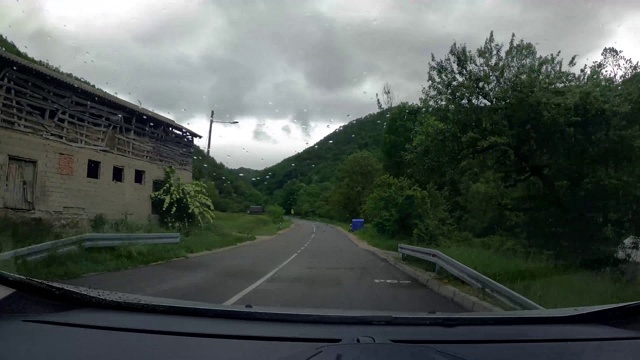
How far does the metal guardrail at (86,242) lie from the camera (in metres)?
8.48

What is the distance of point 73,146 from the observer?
9031 millimetres

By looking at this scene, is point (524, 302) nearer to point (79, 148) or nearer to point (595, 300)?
point (595, 300)

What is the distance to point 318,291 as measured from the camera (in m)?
9.65

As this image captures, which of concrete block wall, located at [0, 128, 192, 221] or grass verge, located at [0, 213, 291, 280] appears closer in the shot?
concrete block wall, located at [0, 128, 192, 221]

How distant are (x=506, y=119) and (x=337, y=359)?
36.3 ft

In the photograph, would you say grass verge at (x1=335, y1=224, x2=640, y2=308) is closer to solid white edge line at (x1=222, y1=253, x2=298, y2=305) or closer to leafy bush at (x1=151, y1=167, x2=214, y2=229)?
solid white edge line at (x1=222, y1=253, x2=298, y2=305)

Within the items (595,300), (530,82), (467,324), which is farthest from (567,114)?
(467,324)

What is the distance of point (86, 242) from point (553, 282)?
879 centimetres

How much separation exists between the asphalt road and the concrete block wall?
1.38m

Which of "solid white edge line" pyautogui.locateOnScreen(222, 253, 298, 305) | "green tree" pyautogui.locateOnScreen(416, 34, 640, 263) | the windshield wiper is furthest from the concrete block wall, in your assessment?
"green tree" pyautogui.locateOnScreen(416, 34, 640, 263)

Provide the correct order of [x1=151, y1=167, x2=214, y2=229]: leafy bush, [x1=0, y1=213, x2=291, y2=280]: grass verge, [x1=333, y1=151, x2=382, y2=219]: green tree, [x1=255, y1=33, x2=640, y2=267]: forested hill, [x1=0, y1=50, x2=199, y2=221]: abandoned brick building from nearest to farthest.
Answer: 1. [x1=0, y1=50, x2=199, y2=221]: abandoned brick building
2. [x1=0, y1=213, x2=291, y2=280]: grass verge
3. [x1=151, y1=167, x2=214, y2=229]: leafy bush
4. [x1=255, y1=33, x2=640, y2=267]: forested hill
5. [x1=333, y1=151, x2=382, y2=219]: green tree

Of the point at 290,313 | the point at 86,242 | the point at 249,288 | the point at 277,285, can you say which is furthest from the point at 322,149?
the point at 290,313

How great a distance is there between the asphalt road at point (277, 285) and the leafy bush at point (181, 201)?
1.22 m

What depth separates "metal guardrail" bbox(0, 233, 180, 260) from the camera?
8.48 metres
